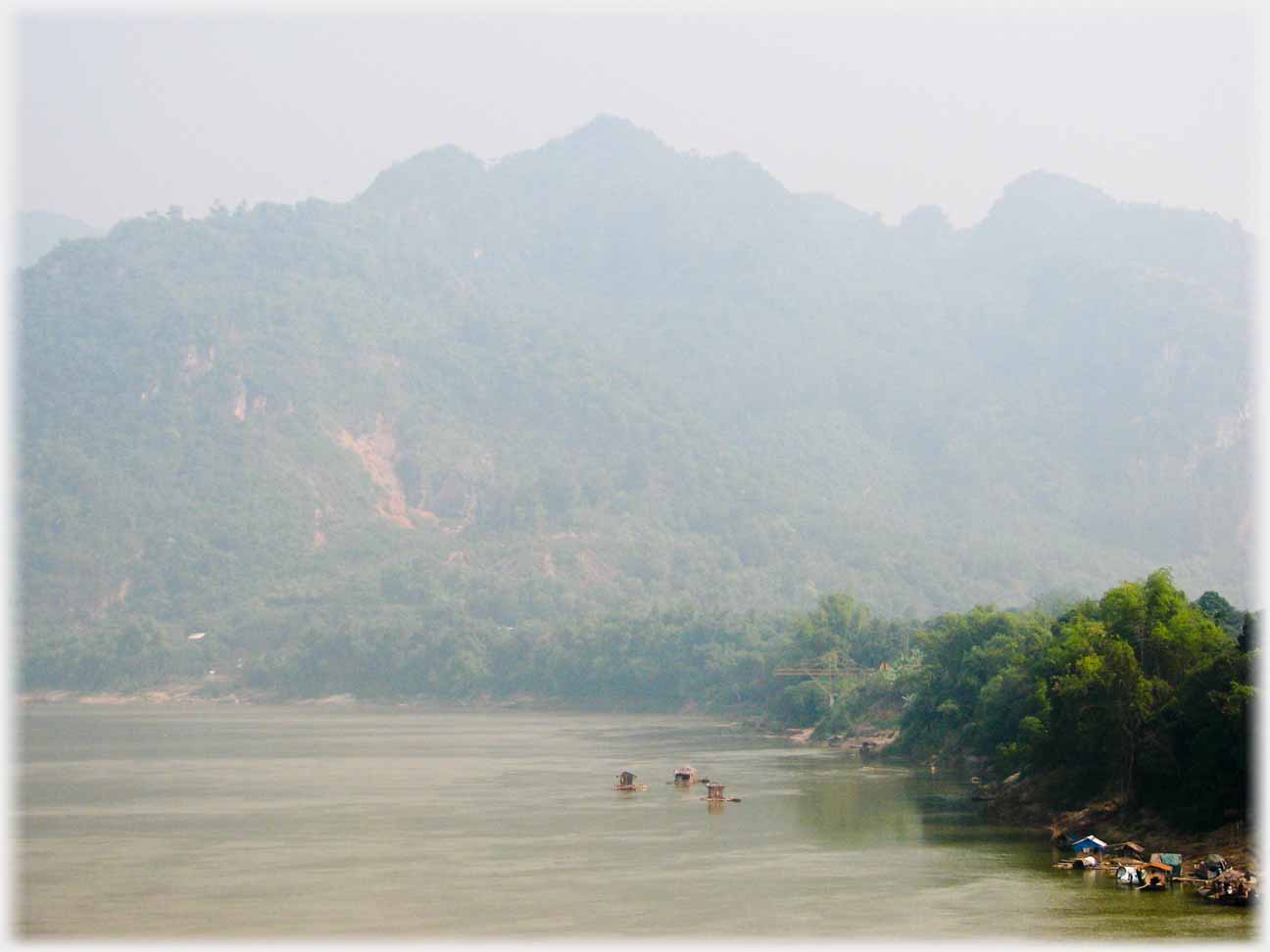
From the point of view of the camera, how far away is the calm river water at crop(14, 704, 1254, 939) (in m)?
29.2

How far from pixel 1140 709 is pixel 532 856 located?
1272cm

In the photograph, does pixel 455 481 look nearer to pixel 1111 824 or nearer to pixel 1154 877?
pixel 1111 824

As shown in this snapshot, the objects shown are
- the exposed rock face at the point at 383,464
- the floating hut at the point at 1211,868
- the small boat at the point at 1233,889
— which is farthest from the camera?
the exposed rock face at the point at 383,464

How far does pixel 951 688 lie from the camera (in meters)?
57.0

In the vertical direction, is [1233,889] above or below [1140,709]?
below

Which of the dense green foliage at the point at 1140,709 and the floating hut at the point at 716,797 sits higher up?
the dense green foliage at the point at 1140,709

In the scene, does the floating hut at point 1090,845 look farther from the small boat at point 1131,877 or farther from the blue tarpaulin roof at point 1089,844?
the small boat at point 1131,877

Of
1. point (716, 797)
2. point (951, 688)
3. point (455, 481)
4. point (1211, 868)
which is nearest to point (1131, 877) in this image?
point (1211, 868)

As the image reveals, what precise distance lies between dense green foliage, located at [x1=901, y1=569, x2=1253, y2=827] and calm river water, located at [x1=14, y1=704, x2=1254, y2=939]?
2.37 metres

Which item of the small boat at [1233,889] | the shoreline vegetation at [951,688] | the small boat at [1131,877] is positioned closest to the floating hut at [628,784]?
the shoreline vegetation at [951,688]

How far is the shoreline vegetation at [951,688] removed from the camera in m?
35.4

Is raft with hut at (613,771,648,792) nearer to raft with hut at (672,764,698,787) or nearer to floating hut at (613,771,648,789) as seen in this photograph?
floating hut at (613,771,648,789)

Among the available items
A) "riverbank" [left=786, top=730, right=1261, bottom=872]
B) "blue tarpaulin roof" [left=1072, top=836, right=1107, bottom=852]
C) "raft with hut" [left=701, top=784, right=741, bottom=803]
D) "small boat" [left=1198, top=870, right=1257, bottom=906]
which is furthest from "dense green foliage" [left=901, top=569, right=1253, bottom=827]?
"raft with hut" [left=701, top=784, right=741, bottom=803]

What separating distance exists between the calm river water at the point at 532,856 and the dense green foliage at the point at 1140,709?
237 cm
